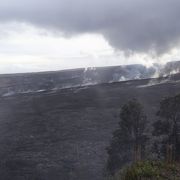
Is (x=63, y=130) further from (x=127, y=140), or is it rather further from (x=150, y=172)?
(x=150, y=172)

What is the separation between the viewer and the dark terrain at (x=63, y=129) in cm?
3828

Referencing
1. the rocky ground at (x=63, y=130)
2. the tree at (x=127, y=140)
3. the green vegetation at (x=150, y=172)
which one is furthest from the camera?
the rocky ground at (x=63, y=130)

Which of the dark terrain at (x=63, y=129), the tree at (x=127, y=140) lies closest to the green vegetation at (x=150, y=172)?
the tree at (x=127, y=140)

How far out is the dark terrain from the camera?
38281 mm

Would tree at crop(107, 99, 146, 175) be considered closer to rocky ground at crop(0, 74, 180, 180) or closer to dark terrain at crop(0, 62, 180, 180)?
dark terrain at crop(0, 62, 180, 180)

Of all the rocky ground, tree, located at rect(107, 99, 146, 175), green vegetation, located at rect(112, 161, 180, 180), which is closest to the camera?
green vegetation, located at rect(112, 161, 180, 180)

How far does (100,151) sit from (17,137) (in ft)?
48.7

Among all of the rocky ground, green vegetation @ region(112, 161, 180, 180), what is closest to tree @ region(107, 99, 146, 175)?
the rocky ground

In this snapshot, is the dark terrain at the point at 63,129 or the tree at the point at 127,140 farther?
the dark terrain at the point at 63,129

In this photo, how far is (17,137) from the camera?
52.2m

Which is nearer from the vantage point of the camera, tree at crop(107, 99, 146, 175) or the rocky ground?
tree at crop(107, 99, 146, 175)

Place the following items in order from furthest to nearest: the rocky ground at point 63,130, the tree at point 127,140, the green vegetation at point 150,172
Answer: the rocky ground at point 63,130 < the tree at point 127,140 < the green vegetation at point 150,172

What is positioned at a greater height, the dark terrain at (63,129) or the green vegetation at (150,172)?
the green vegetation at (150,172)

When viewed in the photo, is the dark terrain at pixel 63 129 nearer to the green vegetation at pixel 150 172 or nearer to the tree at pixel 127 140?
the tree at pixel 127 140
